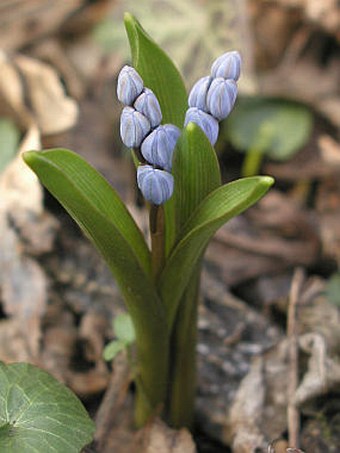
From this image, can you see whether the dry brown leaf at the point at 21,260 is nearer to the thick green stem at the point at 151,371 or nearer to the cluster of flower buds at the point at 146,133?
the thick green stem at the point at 151,371

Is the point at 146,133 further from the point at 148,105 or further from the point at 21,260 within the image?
the point at 21,260

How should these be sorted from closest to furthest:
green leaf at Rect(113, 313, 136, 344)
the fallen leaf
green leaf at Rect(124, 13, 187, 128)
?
green leaf at Rect(124, 13, 187, 128) < green leaf at Rect(113, 313, 136, 344) < the fallen leaf

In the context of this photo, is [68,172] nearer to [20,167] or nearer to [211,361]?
[211,361]

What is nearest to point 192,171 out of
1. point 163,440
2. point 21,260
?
point 163,440

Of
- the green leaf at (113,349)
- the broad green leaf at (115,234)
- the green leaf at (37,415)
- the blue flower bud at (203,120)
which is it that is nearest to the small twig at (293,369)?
the broad green leaf at (115,234)

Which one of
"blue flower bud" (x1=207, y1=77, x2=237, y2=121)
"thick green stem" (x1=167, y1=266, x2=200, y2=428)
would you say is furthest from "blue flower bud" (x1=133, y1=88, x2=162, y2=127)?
"thick green stem" (x1=167, y1=266, x2=200, y2=428)

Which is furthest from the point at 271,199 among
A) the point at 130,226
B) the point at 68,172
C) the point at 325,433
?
the point at 68,172

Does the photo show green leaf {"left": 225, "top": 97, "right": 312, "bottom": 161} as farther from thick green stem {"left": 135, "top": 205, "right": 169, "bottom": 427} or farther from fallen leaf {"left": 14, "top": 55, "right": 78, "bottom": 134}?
thick green stem {"left": 135, "top": 205, "right": 169, "bottom": 427}
